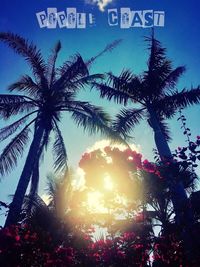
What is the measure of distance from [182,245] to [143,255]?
4.16 ft

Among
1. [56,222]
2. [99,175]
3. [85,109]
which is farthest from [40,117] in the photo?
[99,175]

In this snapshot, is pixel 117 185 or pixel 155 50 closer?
pixel 117 185

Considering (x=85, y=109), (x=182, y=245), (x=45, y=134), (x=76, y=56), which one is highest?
(x=76, y=56)

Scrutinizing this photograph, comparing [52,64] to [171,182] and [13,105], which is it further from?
[171,182]

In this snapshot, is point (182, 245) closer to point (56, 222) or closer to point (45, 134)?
point (56, 222)

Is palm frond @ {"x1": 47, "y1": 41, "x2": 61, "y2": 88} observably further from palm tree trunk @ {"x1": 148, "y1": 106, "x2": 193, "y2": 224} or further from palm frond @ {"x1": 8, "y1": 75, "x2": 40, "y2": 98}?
palm tree trunk @ {"x1": 148, "y1": 106, "x2": 193, "y2": 224}

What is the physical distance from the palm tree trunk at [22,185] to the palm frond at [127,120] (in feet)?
11.2

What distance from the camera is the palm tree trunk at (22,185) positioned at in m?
9.76

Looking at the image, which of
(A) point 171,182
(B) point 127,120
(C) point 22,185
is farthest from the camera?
(B) point 127,120

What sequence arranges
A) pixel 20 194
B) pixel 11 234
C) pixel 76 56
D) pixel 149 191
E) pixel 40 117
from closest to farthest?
pixel 11 234 < pixel 149 191 < pixel 20 194 < pixel 40 117 < pixel 76 56

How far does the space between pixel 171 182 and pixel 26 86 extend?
788 cm

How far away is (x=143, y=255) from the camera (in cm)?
961

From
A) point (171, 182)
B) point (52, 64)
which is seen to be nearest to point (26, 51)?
point (52, 64)

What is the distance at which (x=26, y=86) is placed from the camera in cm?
1373
